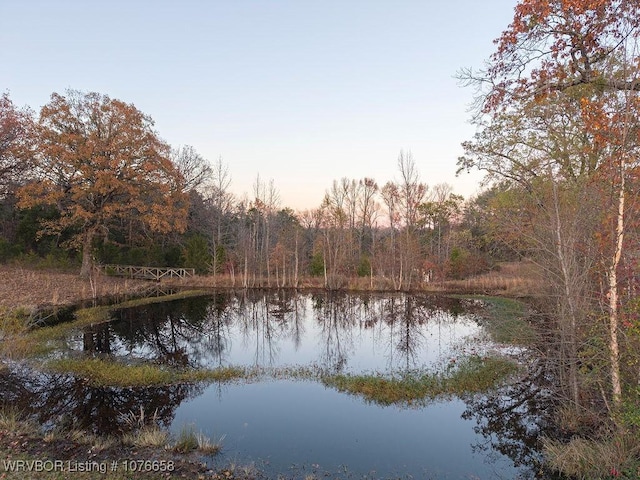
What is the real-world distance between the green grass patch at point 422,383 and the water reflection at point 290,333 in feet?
3.61

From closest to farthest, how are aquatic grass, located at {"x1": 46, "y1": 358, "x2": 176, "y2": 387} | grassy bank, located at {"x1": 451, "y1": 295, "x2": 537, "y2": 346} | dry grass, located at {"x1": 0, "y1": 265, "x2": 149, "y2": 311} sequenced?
aquatic grass, located at {"x1": 46, "y1": 358, "x2": 176, "y2": 387} < grassy bank, located at {"x1": 451, "y1": 295, "x2": 537, "y2": 346} < dry grass, located at {"x1": 0, "y1": 265, "x2": 149, "y2": 311}

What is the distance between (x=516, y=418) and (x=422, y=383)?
2.64 m

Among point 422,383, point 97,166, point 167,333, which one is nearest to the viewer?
point 422,383

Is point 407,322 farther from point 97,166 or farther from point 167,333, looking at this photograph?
point 97,166

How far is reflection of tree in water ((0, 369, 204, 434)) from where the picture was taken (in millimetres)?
8312

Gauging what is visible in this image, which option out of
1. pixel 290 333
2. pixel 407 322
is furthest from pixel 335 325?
pixel 407 322

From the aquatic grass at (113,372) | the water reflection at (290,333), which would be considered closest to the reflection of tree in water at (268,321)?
the water reflection at (290,333)

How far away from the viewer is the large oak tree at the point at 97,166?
2453 centimetres

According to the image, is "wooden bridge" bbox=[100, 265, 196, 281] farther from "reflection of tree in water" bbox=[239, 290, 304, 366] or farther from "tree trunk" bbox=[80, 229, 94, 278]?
"reflection of tree in water" bbox=[239, 290, 304, 366]

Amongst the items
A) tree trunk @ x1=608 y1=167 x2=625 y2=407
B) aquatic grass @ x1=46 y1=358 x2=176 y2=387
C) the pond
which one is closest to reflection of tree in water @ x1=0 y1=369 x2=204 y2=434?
the pond

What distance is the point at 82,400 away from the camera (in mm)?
9383

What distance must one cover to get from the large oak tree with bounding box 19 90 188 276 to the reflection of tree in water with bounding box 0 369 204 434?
17.1 meters

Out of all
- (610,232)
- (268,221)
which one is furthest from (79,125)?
(610,232)

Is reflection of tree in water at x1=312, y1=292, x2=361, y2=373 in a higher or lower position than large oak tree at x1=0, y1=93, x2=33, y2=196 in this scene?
lower
